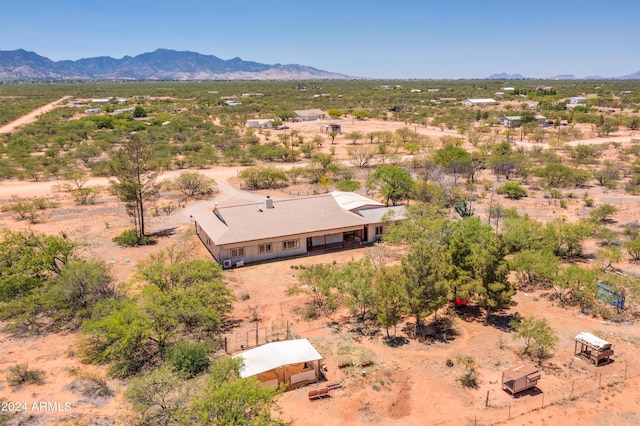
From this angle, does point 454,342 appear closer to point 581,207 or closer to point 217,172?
point 581,207

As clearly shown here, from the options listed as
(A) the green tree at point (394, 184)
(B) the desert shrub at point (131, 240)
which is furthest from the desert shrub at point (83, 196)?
(A) the green tree at point (394, 184)

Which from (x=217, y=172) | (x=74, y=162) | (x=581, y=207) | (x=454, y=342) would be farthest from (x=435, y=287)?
(x=74, y=162)

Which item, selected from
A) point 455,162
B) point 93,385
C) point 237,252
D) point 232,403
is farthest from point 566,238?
point 93,385

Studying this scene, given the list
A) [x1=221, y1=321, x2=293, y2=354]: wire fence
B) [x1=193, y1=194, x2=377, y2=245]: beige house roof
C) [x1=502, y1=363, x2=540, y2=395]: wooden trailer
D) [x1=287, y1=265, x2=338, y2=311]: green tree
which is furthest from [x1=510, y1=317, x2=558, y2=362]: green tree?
[x1=193, y1=194, x2=377, y2=245]: beige house roof

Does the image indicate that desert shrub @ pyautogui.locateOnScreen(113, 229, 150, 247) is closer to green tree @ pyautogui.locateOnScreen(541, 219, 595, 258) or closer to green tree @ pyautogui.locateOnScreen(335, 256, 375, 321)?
green tree @ pyautogui.locateOnScreen(335, 256, 375, 321)

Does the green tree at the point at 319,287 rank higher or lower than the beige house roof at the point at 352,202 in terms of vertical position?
lower

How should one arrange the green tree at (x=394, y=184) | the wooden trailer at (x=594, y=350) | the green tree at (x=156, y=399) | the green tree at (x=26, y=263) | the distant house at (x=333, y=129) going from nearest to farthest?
1. the green tree at (x=156, y=399)
2. the wooden trailer at (x=594, y=350)
3. the green tree at (x=26, y=263)
4. the green tree at (x=394, y=184)
5. the distant house at (x=333, y=129)

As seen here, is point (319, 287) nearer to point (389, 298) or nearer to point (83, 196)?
point (389, 298)

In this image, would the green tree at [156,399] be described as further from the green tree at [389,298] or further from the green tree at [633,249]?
the green tree at [633,249]
